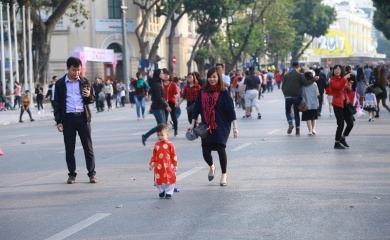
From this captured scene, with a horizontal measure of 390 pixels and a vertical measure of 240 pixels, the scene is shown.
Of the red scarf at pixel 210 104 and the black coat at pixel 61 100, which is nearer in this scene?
the red scarf at pixel 210 104

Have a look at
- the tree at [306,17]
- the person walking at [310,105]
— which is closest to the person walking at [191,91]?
the person walking at [310,105]

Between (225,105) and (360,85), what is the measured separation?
19.9 metres

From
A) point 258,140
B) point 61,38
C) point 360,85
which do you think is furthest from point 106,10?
point 258,140

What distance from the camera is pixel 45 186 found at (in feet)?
43.1

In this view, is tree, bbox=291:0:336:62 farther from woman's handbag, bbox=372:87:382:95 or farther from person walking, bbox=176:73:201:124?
person walking, bbox=176:73:201:124

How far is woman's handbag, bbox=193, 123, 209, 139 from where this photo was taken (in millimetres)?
12461

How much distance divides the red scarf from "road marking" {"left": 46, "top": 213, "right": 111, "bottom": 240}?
2.84m

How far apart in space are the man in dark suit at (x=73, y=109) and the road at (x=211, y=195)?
1.31ft

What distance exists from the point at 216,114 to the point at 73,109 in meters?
2.17

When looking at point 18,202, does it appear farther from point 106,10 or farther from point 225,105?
point 106,10

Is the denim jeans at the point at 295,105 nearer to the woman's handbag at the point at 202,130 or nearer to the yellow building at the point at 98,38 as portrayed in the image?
the woman's handbag at the point at 202,130

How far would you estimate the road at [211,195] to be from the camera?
29.9ft

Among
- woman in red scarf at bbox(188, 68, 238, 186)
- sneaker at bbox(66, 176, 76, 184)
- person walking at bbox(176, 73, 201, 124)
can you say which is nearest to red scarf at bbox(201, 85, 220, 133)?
woman in red scarf at bbox(188, 68, 238, 186)

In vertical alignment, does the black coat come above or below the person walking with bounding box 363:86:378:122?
above
